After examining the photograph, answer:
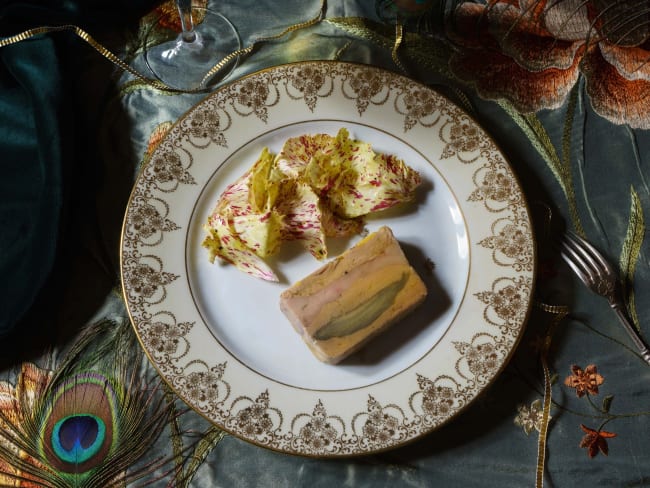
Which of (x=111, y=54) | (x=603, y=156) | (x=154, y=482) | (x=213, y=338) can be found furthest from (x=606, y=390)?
(x=111, y=54)

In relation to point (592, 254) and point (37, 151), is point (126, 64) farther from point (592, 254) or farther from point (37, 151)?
Answer: point (592, 254)

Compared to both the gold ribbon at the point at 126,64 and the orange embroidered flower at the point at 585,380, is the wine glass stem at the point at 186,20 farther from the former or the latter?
the orange embroidered flower at the point at 585,380

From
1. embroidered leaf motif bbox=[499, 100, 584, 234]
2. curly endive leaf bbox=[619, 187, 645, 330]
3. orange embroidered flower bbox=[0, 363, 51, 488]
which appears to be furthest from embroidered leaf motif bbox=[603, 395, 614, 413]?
orange embroidered flower bbox=[0, 363, 51, 488]

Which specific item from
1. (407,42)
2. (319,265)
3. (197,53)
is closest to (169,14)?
(197,53)

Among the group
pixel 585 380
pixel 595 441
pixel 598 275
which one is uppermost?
pixel 598 275

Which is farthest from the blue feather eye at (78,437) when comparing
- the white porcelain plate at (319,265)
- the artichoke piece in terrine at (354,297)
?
the artichoke piece in terrine at (354,297)

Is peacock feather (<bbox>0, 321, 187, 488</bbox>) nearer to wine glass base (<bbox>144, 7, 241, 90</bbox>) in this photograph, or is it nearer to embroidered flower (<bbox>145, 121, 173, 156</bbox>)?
embroidered flower (<bbox>145, 121, 173, 156</bbox>)

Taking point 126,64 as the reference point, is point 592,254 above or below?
below
